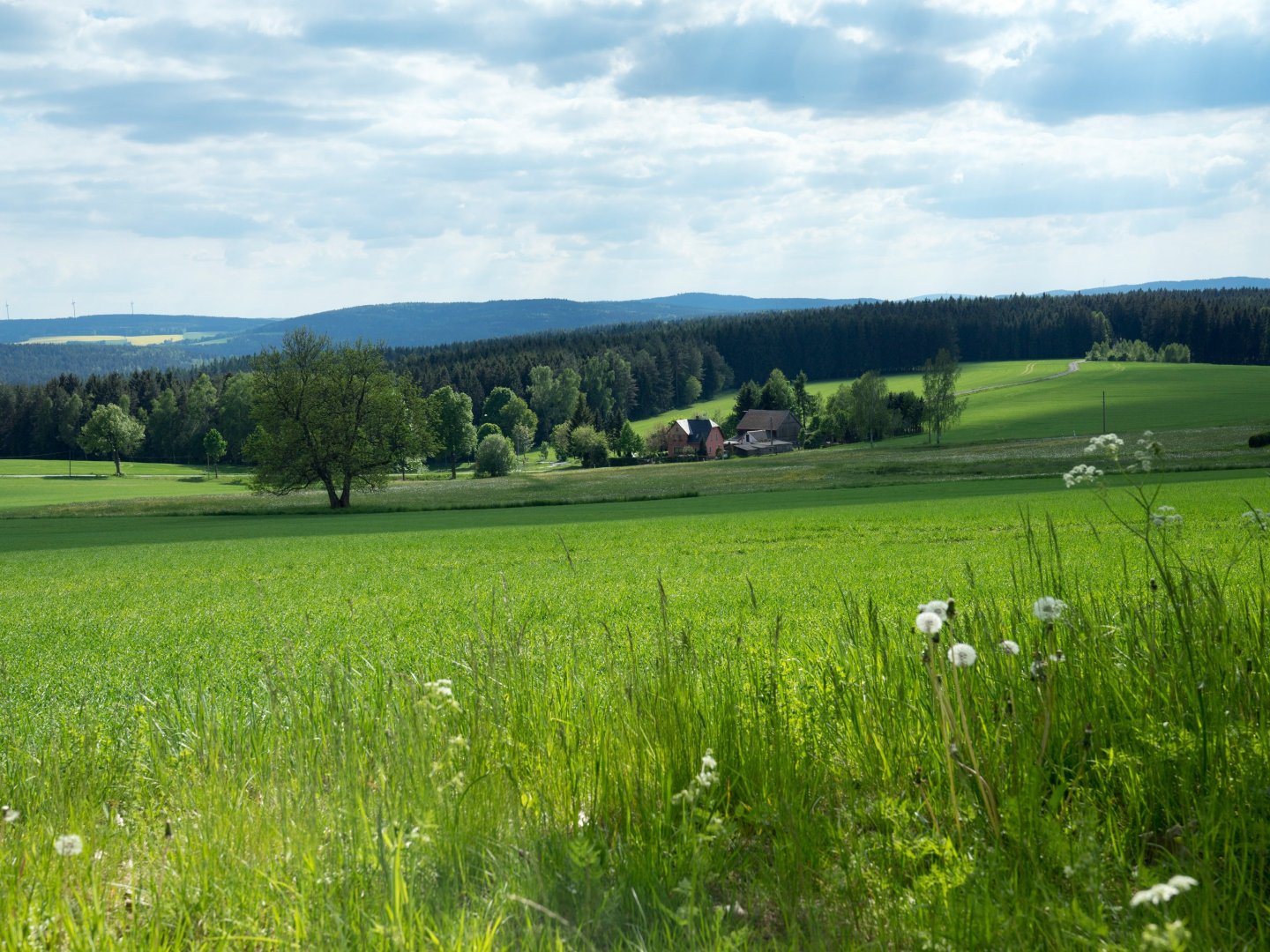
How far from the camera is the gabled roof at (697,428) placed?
456 ft

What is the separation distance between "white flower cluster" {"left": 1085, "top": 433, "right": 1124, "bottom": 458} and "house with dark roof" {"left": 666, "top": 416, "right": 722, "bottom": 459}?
437ft

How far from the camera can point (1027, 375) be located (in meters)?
147

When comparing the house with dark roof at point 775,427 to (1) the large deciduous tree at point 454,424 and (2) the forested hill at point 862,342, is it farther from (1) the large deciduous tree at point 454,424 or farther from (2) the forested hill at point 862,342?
(1) the large deciduous tree at point 454,424

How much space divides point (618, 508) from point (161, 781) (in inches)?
1881

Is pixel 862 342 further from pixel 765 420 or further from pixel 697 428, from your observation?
pixel 697 428

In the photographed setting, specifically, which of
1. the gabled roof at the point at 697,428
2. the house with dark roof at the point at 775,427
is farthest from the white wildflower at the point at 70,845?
the house with dark roof at the point at 775,427

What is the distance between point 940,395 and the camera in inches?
3890

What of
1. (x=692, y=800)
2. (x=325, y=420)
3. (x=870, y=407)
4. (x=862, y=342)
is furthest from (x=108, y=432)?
(x=692, y=800)

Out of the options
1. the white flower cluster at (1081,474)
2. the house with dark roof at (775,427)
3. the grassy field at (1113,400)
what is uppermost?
the white flower cluster at (1081,474)

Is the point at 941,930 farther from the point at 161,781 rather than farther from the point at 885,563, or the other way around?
the point at 885,563

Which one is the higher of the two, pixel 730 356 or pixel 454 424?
pixel 730 356

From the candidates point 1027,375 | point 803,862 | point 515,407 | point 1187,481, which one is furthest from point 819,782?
point 1027,375

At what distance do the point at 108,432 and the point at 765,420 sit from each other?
8462 centimetres

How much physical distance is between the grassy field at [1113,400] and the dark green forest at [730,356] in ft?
95.8
